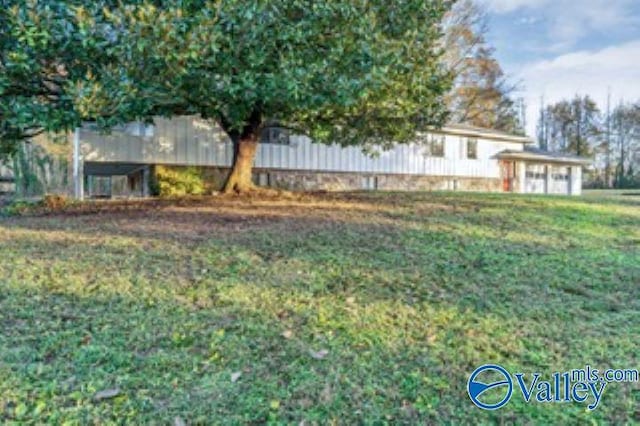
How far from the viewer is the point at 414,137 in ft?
34.8

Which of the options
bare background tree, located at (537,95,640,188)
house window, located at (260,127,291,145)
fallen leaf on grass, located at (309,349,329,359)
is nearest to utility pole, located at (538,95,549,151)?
bare background tree, located at (537,95,640,188)

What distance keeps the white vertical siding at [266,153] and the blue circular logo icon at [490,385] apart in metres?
8.83

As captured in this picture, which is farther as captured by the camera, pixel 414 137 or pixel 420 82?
pixel 414 137

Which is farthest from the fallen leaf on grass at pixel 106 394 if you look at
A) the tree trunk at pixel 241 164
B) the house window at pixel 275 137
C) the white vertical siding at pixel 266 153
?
the house window at pixel 275 137

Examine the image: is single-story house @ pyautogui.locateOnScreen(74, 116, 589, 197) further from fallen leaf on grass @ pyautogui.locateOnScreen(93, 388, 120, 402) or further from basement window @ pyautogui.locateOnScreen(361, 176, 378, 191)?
fallen leaf on grass @ pyautogui.locateOnScreen(93, 388, 120, 402)

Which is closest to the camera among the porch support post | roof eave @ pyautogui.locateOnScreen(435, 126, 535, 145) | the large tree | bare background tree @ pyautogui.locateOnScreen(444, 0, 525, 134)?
the large tree

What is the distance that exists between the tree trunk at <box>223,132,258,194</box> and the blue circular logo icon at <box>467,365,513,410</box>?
28.1ft

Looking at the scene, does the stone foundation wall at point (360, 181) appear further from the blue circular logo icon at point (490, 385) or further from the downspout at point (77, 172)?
the blue circular logo icon at point (490, 385)

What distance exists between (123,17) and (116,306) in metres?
3.26

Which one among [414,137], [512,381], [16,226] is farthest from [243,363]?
[414,137]

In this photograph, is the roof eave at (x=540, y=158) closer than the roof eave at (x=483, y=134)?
No

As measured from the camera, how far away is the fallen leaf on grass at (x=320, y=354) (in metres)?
2.79

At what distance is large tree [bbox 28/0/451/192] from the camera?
502cm

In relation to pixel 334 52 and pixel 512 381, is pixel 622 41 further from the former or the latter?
pixel 512 381
